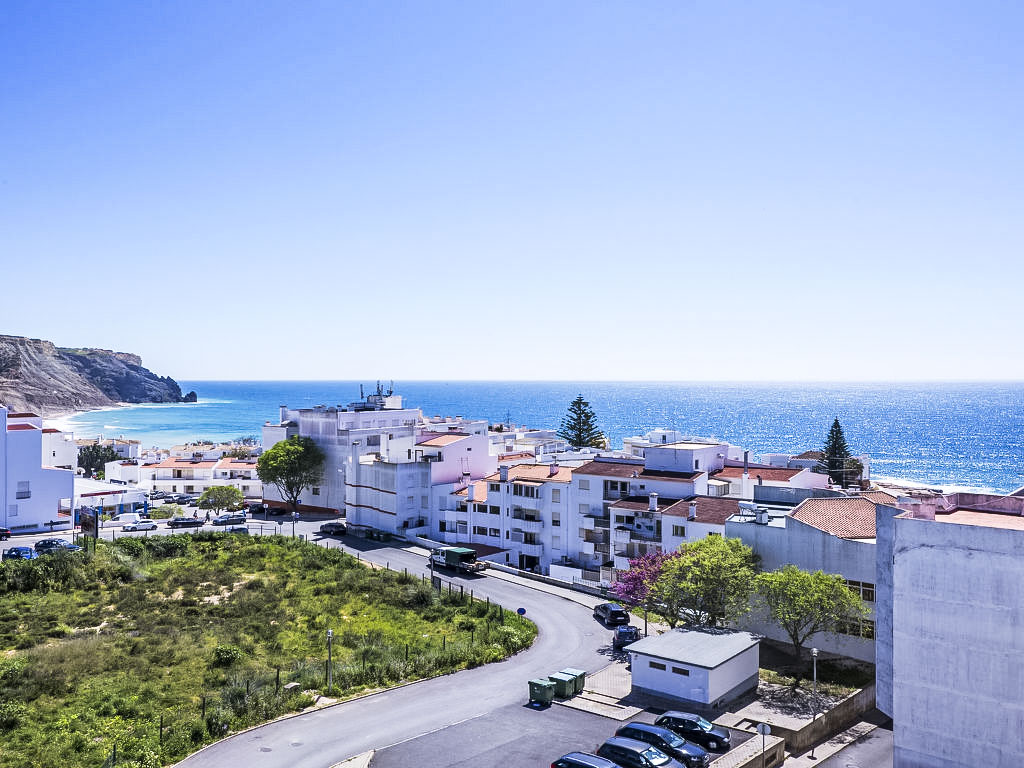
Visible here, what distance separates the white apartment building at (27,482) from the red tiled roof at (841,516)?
212 ft

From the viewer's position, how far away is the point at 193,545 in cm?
6731

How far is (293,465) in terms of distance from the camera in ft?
289

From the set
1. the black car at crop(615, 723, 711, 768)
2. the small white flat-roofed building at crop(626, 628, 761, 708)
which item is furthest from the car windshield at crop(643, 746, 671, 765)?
the small white flat-roofed building at crop(626, 628, 761, 708)

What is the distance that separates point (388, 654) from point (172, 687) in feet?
34.4

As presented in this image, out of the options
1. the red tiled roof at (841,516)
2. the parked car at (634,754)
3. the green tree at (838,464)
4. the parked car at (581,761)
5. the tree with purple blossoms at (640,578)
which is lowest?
the parked car at (634,754)

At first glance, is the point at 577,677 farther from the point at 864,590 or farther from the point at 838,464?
the point at 838,464

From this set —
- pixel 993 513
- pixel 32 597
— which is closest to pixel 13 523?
pixel 32 597

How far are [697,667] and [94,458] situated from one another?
118304mm

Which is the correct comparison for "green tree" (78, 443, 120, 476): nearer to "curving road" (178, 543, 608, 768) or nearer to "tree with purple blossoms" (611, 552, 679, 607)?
"curving road" (178, 543, 608, 768)

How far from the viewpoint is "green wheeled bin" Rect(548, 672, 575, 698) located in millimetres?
35781

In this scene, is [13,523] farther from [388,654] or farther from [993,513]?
[993,513]

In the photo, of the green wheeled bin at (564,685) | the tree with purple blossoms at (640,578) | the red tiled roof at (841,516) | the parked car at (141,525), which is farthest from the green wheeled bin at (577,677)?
the parked car at (141,525)

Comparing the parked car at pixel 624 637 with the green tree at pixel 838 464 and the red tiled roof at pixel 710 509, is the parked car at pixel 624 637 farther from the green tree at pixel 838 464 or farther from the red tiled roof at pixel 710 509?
the green tree at pixel 838 464

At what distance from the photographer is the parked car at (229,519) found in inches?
3319
